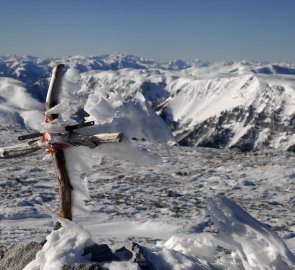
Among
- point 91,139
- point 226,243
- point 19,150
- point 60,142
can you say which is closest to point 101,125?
point 91,139

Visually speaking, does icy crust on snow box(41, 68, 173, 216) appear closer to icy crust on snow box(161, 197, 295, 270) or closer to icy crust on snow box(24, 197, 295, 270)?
icy crust on snow box(24, 197, 295, 270)

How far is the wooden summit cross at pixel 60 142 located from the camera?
5.02 metres

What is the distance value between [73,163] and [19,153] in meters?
0.72

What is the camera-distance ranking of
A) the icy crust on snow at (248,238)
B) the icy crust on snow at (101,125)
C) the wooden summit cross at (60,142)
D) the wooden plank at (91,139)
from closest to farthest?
1. the wooden plank at (91,139)
2. the wooden summit cross at (60,142)
3. the icy crust on snow at (101,125)
4. the icy crust on snow at (248,238)

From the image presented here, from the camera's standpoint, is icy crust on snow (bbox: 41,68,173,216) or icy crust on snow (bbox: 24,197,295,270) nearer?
icy crust on snow (bbox: 41,68,173,216)

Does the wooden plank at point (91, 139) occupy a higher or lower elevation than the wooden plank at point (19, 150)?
higher

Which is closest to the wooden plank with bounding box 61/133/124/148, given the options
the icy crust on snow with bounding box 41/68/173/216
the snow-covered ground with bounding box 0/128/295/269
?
the icy crust on snow with bounding box 41/68/173/216

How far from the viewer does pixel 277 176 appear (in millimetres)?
20531

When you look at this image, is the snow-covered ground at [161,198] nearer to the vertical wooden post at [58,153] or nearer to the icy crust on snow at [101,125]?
the icy crust on snow at [101,125]

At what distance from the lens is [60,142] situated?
5.25 m

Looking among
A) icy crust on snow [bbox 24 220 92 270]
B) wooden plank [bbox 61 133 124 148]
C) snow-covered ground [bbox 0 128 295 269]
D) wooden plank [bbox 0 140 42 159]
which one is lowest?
snow-covered ground [bbox 0 128 295 269]

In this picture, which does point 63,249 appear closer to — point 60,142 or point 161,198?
point 60,142

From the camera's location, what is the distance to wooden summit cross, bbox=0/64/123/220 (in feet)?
16.5

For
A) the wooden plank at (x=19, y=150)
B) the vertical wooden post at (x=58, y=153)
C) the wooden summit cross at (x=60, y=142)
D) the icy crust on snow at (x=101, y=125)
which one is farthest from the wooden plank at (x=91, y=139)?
the wooden plank at (x=19, y=150)
